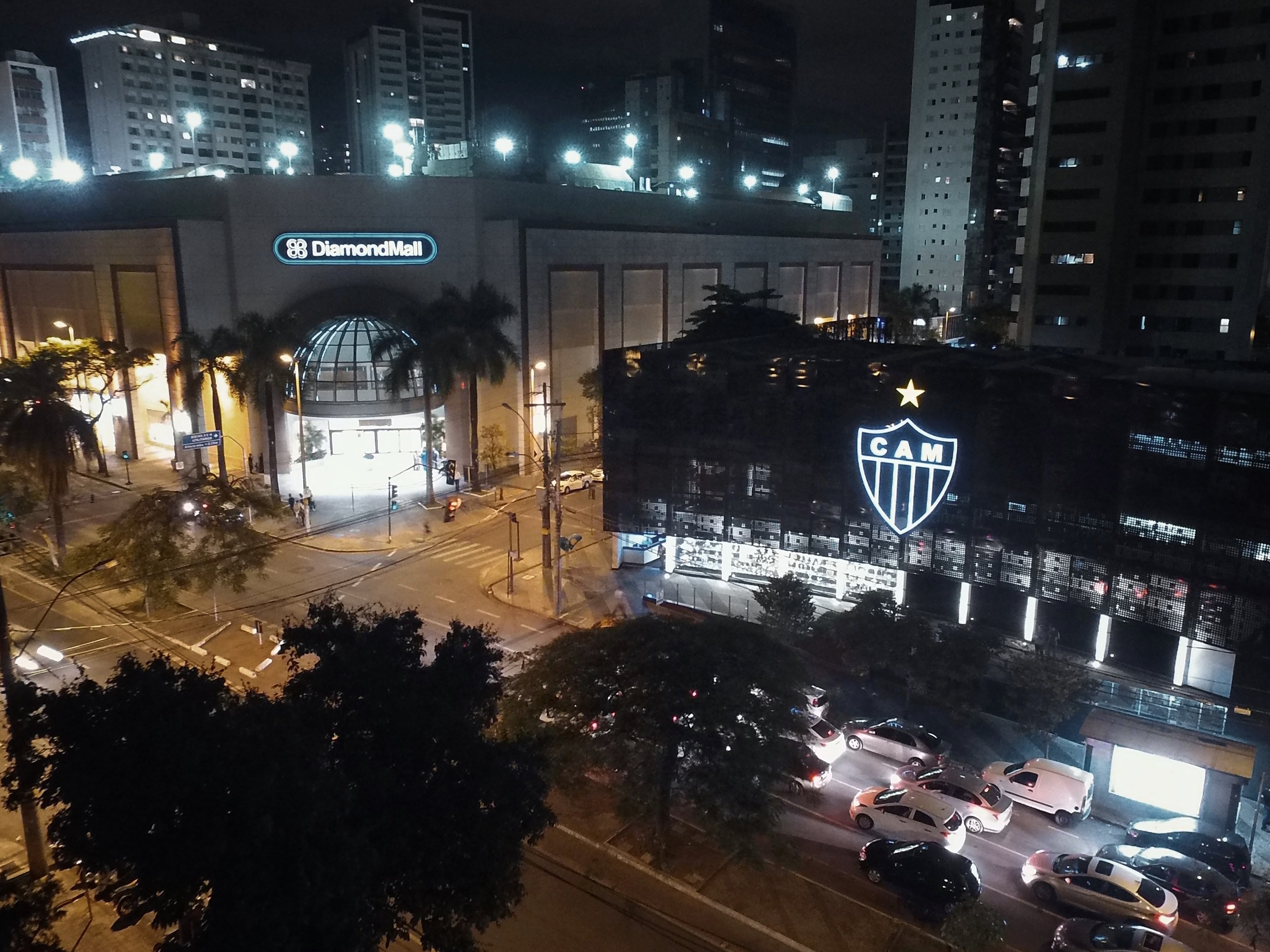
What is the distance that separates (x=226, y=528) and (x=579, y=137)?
181m

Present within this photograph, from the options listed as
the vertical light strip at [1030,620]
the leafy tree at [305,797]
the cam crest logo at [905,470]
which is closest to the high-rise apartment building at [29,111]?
the cam crest logo at [905,470]

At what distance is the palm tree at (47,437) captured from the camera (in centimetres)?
3772

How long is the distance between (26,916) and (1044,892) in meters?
19.3

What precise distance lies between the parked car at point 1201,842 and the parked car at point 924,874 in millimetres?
4926

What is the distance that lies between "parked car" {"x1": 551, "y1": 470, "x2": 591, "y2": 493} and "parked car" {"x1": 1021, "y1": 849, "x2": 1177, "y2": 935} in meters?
37.0

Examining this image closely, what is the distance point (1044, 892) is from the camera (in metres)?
20.2

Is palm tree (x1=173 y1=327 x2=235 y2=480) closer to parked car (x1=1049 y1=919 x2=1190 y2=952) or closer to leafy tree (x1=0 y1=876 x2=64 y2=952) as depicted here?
leafy tree (x1=0 y1=876 x2=64 y2=952)

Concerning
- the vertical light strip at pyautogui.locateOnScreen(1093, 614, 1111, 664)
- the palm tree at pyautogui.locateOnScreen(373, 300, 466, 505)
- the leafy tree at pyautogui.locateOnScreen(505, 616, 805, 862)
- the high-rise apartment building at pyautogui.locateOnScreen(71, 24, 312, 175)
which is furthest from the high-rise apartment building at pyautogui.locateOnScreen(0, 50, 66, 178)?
the vertical light strip at pyautogui.locateOnScreen(1093, 614, 1111, 664)

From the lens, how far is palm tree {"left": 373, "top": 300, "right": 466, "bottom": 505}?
162 feet

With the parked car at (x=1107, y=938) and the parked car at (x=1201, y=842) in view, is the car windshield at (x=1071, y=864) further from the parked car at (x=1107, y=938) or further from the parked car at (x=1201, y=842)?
the parked car at (x=1201, y=842)

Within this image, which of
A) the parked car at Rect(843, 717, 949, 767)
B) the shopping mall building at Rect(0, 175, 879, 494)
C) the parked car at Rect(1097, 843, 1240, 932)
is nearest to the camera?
the parked car at Rect(1097, 843, 1240, 932)

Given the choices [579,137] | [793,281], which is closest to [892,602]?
[793,281]

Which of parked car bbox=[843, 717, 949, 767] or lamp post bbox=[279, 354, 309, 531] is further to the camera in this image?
lamp post bbox=[279, 354, 309, 531]

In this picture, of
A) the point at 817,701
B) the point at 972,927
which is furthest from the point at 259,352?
the point at 972,927
